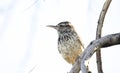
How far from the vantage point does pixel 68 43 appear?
340 centimetres

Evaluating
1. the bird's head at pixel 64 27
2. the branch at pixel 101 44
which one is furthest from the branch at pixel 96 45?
the bird's head at pixel 64 27

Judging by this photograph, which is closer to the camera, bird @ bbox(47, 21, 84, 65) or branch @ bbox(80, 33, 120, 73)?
branch @ bbox(80, 33, 120, 73)

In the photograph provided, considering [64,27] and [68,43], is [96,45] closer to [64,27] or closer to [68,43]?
[68,43]

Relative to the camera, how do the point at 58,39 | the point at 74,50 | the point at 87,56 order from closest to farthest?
1. the point at 87,56
2. the point at 74,50
3. the point at 58,39

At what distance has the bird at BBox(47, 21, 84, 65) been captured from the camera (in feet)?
10.5

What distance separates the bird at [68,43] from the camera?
320 cm

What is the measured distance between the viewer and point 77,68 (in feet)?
3.18

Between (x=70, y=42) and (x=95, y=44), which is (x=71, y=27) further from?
(x=95, y=44)

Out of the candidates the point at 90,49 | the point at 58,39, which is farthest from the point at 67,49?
the point at 90,49

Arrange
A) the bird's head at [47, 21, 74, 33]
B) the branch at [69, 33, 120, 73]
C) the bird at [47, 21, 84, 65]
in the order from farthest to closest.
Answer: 1. the bird's head at [47, 21, 74, 33]
2. the bird at [47, 21, 84, 65]
3. the branch at [69, 33, 120, 73]

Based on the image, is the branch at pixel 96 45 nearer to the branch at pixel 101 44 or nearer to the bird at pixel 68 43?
the branch at pixel 101 44

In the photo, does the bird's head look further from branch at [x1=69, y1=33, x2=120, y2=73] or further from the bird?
branch at [x1=69, y1=33, x2=120, y2=73]

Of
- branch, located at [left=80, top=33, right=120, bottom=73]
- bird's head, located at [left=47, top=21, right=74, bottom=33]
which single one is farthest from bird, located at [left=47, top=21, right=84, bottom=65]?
branch, located at [left=80, top=33, right=120, bottom=73]

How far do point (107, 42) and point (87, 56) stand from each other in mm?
97
